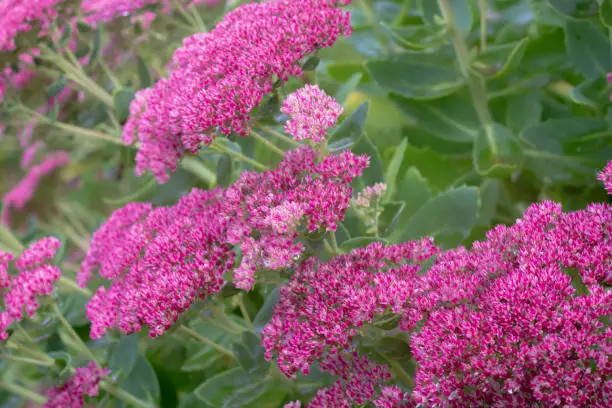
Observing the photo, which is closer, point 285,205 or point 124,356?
Answer: point 285,205

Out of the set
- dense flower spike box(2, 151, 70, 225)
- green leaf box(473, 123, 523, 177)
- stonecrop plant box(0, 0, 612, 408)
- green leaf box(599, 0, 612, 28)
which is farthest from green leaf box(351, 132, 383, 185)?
dense flower spike box(2, 151, 70, 225)

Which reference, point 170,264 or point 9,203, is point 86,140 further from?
point 170,264

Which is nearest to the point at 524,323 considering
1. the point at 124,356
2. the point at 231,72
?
the point at 231,72

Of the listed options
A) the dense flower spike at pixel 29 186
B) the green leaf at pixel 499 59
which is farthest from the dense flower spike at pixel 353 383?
the dense flower spike at pixel 29 186

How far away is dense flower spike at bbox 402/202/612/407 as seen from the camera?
543 mm

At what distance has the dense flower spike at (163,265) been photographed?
73 centimetres

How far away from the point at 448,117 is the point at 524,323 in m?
0.75

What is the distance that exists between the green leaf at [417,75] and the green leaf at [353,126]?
0.31 meters

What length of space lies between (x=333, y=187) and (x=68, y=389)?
0.46 m

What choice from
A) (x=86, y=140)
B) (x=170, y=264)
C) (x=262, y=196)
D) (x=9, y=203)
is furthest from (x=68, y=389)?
(x=9, y=203)

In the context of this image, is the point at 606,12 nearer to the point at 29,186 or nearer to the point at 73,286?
the point at 73,286

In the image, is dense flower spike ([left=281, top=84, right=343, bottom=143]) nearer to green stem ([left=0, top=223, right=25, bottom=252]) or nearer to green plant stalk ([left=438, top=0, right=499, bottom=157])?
green plant stalk ([left=438, top=0, right=499, bottom=157])

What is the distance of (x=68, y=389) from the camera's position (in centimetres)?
92

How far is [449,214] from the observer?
3.29ft
